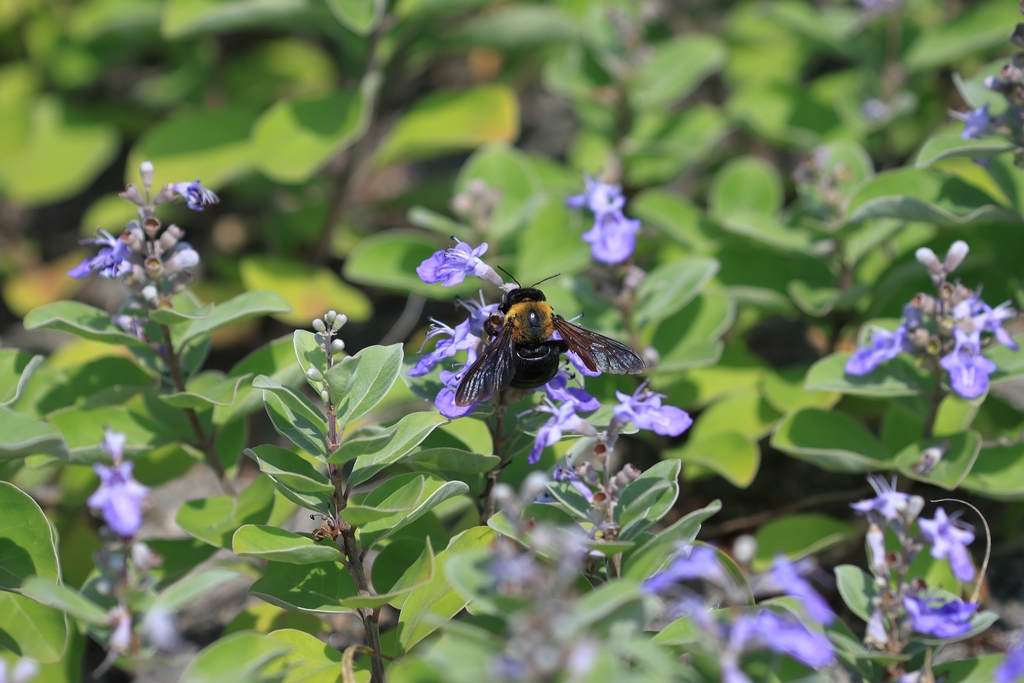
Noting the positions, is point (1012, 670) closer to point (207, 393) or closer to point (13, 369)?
point (207, 393)

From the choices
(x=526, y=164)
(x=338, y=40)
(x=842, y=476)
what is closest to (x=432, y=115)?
(x=338, y=40)

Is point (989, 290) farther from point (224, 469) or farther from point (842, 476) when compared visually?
point (224, 469)

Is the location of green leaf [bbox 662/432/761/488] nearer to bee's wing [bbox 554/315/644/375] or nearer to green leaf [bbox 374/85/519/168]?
bee's wing [bbox 554/315/644/375]

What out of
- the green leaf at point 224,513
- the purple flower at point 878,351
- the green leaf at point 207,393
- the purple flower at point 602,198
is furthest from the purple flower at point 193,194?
the purple flower at point 878,351

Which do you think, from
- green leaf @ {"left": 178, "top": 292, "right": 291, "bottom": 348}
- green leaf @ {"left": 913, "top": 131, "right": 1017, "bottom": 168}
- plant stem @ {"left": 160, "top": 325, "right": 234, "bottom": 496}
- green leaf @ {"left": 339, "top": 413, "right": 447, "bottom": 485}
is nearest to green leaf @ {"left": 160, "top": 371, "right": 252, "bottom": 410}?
plant stem @ {"left": 160, "top": 325, "right": 234, "bottom": 496}

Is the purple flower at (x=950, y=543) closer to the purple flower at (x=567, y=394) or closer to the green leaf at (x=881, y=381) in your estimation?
the green leaf at (x=881, y=381)
